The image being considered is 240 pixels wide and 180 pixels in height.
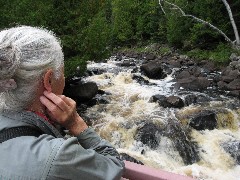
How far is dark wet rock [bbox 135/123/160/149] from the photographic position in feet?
27.6

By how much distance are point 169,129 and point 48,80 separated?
7.64 m

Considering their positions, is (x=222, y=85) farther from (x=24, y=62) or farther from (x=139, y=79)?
(x=24, y=62)

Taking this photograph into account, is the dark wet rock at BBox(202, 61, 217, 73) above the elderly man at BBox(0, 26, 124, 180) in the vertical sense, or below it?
below

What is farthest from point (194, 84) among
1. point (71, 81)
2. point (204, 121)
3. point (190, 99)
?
point (71, 81)

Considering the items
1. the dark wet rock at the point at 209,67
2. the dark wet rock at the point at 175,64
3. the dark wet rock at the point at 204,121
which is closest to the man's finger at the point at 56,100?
the dark wet rock at the point at 204,121

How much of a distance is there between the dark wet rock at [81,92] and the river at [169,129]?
1.89ft

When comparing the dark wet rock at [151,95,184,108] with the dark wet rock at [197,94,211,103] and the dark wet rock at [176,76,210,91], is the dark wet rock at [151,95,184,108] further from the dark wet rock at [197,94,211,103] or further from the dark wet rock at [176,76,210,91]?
Answer: the dark wet rock at [176,76,210,91]

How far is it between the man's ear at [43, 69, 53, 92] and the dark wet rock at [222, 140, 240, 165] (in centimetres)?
723

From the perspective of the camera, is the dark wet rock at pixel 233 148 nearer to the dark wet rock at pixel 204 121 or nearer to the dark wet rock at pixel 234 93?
the dark wet rock at pixel 204 121

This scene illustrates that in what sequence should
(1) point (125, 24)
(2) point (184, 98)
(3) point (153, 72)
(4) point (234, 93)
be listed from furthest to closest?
(1) point (125, 24) → (3) point (153, 72) → (4) point (234, 93) → (2) point (184, 98)

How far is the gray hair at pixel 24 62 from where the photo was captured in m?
1.32

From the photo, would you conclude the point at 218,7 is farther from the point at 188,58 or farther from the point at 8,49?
the point at 8,49

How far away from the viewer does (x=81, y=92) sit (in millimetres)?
11484

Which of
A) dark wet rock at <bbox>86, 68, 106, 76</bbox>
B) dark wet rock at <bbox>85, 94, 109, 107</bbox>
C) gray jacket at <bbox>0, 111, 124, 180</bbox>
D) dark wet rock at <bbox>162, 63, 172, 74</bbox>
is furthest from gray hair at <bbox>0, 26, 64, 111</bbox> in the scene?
dark wet rock at <bbox>162, 63, 172, 74</bbox>
